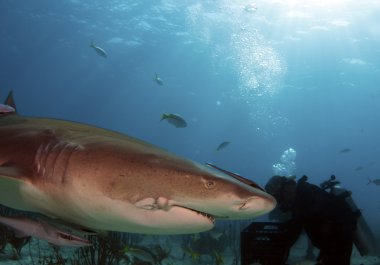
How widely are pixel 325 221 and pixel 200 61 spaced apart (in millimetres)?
45492

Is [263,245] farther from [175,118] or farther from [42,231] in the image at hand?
[175,118]

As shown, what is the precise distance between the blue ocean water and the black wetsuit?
12.4 metres

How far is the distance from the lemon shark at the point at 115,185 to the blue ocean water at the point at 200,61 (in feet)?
53.1

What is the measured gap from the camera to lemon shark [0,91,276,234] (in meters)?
1.79

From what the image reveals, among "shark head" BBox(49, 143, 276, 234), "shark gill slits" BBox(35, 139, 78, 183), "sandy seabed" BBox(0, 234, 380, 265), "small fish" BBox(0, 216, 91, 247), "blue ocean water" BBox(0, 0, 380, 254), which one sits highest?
"blue ocean water" BBox(0, 0, 380, 254)

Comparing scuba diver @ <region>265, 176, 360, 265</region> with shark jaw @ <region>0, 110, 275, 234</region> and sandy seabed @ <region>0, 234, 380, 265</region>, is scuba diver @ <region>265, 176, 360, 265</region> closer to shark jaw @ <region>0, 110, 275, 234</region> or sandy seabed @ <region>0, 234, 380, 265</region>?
sandy seabed @ <region>0, 234, 380, 265</region>

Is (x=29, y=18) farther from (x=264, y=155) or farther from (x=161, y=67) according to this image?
(x=264, y=155)

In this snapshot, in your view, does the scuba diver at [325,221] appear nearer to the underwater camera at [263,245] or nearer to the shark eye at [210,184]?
the underwater camera at [263,245]

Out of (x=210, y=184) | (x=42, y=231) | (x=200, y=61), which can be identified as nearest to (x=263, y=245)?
(x=42, y=231)

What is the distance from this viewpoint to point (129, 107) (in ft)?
275

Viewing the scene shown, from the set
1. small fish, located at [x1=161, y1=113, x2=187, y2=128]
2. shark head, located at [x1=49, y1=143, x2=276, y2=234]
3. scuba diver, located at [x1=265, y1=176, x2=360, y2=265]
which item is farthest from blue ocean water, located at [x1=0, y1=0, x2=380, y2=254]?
shark head, located at [x1=49, y1=143, x2=276, y2=234]

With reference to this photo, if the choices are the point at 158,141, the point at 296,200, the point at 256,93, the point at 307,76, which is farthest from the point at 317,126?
the point at 296,200

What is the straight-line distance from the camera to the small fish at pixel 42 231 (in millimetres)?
2590

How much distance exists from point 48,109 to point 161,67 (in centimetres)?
4816
